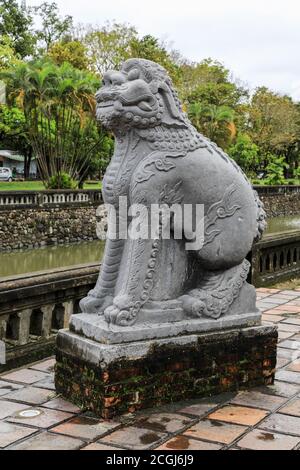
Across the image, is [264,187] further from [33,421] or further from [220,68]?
[33,421]

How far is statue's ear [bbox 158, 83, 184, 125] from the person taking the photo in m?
4.37

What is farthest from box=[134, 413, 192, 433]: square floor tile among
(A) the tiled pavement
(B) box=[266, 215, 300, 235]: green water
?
(B) box=[266, 215, 300, 235]: green water

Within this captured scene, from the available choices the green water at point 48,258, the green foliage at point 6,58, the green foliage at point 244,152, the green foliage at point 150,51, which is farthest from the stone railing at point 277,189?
the green water at point 48,258

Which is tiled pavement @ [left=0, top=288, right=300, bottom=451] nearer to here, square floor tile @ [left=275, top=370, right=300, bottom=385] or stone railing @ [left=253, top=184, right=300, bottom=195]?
square floor tile @ [left=275, top=370, right=300, bottom=385]

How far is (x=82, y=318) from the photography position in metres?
4.42

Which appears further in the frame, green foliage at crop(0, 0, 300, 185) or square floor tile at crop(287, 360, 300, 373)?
green foliage at crop(0, 0, 300, 185)

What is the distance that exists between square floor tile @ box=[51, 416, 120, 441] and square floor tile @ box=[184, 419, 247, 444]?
1.59 feet

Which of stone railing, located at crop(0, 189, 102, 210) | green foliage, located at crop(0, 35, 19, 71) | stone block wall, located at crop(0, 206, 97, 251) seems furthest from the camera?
green foliage, located at crop(0, 35, 19, 71)

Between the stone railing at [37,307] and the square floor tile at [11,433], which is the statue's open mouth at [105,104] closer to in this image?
the stone railing at [37,307]

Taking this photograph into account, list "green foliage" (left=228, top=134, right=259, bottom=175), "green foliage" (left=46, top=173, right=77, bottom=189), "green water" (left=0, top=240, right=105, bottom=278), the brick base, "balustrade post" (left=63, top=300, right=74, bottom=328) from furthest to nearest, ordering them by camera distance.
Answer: "green foliage" (left=228, top=134, right=259, bottom=175)
"green foliage" (left=46, top=173, right=77, bottom=189)
"green water" (left=0, top=240, right=105, bottom=278)
"balustrade post" (left=63, top=300, right=74, bottom=328)
the brick base

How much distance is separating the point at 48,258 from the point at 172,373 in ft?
50.2

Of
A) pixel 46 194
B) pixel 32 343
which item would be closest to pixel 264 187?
pixel 46 194

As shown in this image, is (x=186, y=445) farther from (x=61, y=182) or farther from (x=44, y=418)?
(x=61, y=182)

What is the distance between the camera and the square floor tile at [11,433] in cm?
367
